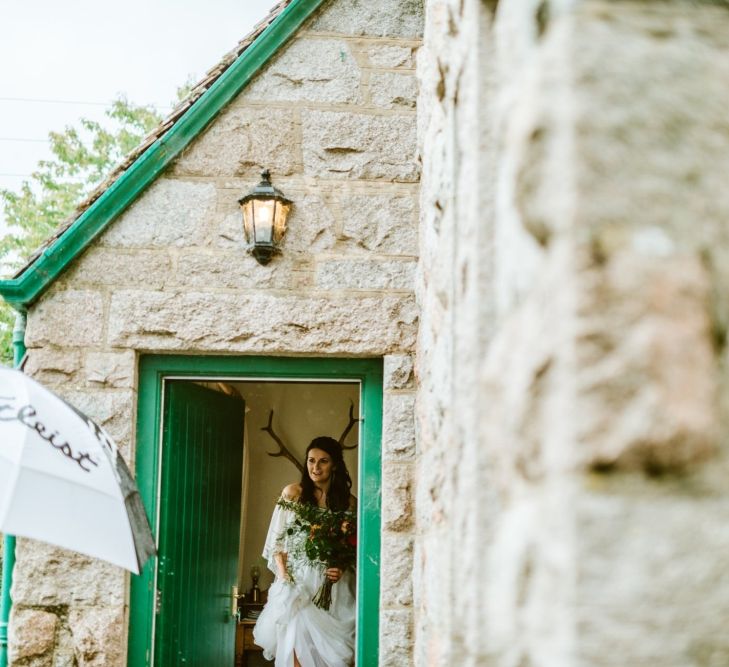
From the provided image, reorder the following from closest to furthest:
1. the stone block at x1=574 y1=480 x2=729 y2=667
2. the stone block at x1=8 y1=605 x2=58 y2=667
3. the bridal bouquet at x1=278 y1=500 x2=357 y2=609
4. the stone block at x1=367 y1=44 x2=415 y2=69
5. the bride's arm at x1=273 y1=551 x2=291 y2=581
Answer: the stone block at x1=574 y1=480 x2=729 y2=667
the stone block at x1=8 y1=605 x2=58 y2=667
the stone block at x1=367 y1=44 x2=415 y2=69
the bridal bouquet at x1=278 y1=500 x2=357 y2=609
the bride's arm at x1=273 y1=551 x2=291 y2=581

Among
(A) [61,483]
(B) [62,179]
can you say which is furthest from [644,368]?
(B) [62,179]

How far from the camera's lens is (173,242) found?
4.29 metres

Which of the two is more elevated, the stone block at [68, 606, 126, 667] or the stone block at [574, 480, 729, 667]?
the stone block at [574, 480, 729, 667]

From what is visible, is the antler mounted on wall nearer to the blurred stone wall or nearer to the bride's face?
the bride's face

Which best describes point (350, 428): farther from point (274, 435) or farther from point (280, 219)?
point (280, 219)

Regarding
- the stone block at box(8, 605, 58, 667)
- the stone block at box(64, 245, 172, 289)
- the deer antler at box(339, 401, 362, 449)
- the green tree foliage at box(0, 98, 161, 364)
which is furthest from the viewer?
the green tree foliage at box(0, 98, 161, 364)

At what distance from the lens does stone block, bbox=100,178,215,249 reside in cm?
428

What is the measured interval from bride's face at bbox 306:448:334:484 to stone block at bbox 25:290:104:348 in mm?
2553

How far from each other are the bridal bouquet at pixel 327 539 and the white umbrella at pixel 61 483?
3.04 metres

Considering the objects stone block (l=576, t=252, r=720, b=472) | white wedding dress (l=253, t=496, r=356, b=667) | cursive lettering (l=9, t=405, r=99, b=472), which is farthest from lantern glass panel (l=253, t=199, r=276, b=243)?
stone block (l=576, t=252, r=720, b=472)

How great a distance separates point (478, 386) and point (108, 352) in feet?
10.0

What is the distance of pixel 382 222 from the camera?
14.2ft

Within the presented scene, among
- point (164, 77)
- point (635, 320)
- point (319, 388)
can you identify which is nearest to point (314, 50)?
point (635, 320)

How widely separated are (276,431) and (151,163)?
4.90 metres
